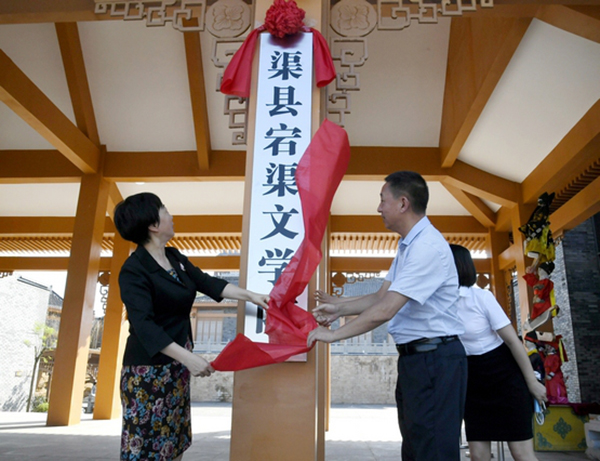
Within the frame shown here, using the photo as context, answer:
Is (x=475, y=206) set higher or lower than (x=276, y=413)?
higher

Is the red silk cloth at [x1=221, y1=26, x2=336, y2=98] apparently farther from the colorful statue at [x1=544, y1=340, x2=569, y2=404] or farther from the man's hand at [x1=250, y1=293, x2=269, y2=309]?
the colorful statue at [x1=544, y1=340, x2=569, y2=404]

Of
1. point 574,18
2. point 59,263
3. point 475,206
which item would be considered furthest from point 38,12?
point 59,263

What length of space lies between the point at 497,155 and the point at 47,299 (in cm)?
1545

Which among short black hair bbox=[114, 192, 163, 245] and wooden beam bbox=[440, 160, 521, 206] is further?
wooden beam bbox=[440, 160, 521, 206]

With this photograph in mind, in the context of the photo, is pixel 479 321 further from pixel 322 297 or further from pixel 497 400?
pixel 322 297

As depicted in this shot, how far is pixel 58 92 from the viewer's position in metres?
5.38

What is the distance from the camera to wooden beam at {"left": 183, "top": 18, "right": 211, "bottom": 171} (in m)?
4.85

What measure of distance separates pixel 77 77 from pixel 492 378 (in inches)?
184

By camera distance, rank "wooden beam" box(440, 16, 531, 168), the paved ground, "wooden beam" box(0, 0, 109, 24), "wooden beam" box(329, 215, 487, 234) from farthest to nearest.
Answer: "wooden beam" box(329, 215, 487, 234), "wooden beam" box(440, 16, 531, 168), the paved ground, "wooden beam" box(0, 0, 109, 24)

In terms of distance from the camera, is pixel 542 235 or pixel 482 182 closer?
pixel 542 235

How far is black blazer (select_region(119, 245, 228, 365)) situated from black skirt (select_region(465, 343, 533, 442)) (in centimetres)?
119

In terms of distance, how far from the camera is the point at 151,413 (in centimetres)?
164

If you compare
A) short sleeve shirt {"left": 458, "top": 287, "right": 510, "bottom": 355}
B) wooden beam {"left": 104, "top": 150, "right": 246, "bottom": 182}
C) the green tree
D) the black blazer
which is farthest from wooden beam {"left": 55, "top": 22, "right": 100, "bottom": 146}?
the green tree

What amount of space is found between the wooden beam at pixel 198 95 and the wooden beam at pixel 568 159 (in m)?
3.30
